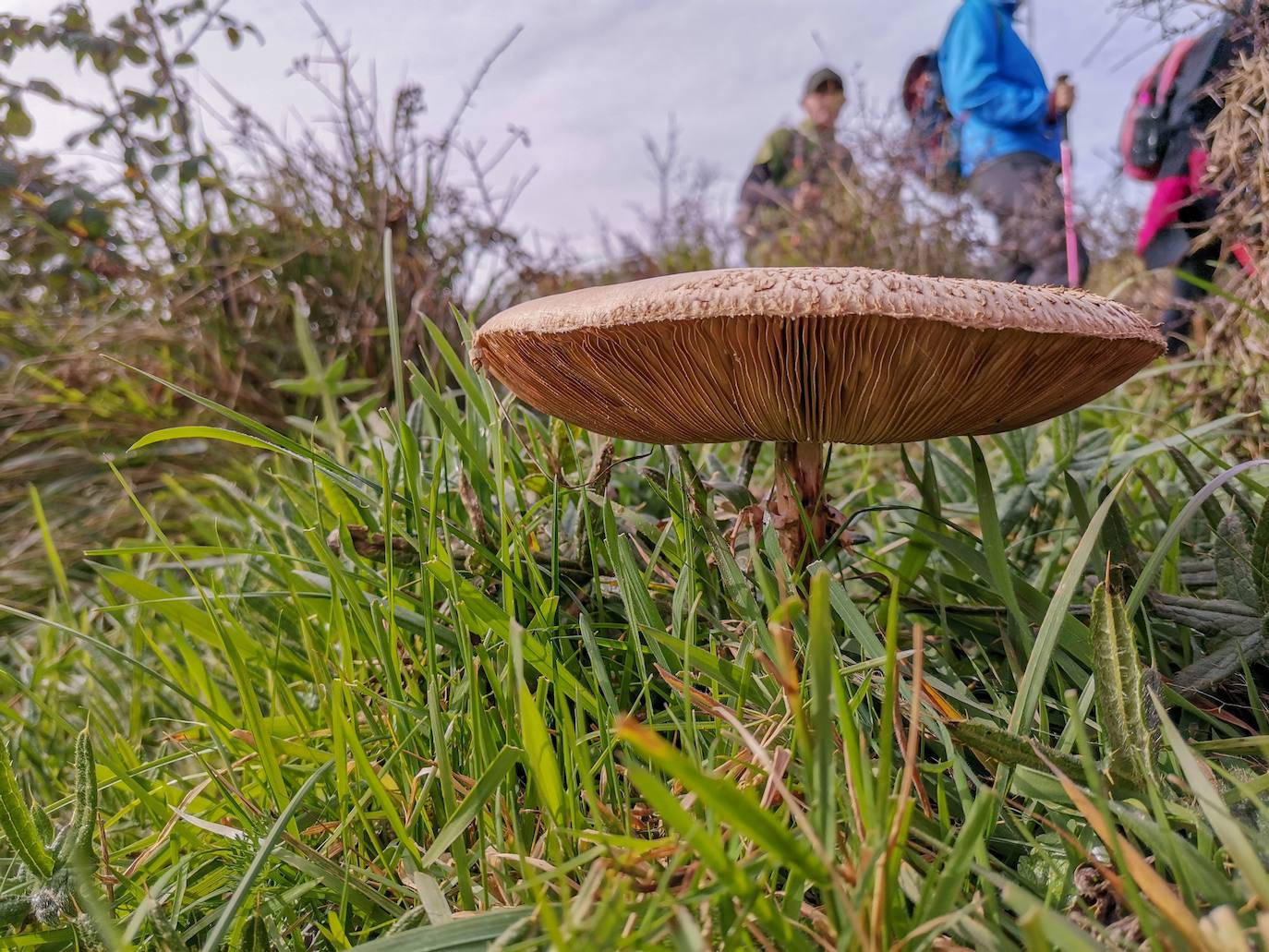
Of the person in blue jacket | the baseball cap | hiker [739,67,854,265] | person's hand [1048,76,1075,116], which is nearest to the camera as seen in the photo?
the person in blue jacket

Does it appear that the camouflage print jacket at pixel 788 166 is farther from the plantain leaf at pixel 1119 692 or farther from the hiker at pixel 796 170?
the plantain leaf at pixel 1119 692

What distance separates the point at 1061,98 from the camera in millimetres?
4953

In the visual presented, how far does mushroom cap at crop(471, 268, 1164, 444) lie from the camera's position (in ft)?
2.50

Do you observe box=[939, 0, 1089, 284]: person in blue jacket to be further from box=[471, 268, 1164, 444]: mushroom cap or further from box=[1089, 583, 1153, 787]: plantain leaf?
box=[1089, 583, 1153, 787]: plantain leaf

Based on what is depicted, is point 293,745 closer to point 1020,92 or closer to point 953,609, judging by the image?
point 953,609

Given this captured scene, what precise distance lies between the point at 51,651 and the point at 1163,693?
2496 mm

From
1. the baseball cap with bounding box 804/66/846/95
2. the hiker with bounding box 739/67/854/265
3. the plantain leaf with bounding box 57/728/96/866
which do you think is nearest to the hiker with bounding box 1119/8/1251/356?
the hiker with bounding box 739/67/854/265

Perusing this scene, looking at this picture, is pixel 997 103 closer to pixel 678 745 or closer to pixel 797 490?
pixel 797 490

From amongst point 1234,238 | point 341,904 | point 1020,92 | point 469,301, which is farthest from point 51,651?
point 1020,92

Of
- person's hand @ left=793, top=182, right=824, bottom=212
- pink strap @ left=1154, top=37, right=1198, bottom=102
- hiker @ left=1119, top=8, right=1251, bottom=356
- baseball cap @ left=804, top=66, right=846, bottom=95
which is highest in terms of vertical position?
baseball cap @ left=804, top=66, right=846, bottom=95

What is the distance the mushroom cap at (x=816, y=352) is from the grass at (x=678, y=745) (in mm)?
140

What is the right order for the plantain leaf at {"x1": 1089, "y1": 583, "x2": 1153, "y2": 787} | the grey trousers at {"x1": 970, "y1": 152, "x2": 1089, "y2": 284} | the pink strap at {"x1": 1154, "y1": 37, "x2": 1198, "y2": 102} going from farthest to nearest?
the grey trousers at {"x1": 970, "y1": 152, "x2": 1089, "y2": 284} < the pink strap at {"x1": 1154, "y1": 37, "x2": 1198, "y2": 102} < the plantain leaf at {"x1": 1089, "y1": 583, "x2": 1153, "y2": 787}

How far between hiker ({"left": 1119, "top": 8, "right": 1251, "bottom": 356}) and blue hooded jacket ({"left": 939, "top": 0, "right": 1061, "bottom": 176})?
163cm

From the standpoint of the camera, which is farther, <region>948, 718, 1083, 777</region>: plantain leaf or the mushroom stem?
the mushroom stem
